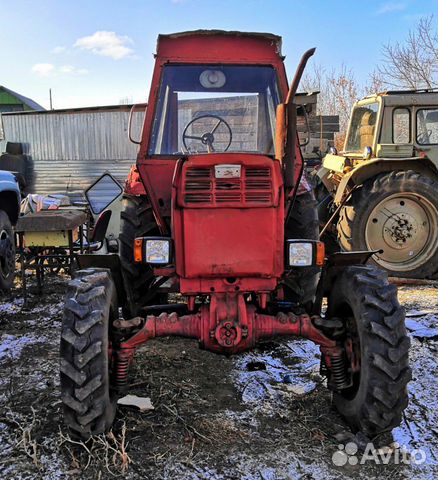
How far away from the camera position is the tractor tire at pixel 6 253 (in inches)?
247

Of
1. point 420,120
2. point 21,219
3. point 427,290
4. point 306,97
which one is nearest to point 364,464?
point 427,290

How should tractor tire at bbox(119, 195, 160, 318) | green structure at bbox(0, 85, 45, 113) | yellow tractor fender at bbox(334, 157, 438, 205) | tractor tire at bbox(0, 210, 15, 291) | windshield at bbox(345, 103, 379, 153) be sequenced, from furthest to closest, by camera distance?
green structure at bbox(0, 85, 45, 113), windshield at bbox(345, 103, 379, 153), yellow tractor fender at bbox(334, 157, 438, 205), tractor tire at bbox(0, 210, 15, 291), tractor tire at bbox(119, 195, 160, 318)

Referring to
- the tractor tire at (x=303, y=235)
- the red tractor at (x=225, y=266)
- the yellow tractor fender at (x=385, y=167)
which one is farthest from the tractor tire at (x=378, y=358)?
the yellow tractor fender at (x=385, y=167)

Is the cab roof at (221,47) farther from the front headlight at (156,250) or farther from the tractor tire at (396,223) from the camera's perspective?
the tractor tire at (396,223)

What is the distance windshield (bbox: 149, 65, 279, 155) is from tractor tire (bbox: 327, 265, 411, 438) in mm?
1347

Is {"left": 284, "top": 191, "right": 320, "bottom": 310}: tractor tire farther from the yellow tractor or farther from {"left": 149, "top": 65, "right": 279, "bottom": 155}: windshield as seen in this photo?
the yellow tractor

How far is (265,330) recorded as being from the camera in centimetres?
299

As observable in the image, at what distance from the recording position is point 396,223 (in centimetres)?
681

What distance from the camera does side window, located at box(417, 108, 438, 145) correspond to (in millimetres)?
6879

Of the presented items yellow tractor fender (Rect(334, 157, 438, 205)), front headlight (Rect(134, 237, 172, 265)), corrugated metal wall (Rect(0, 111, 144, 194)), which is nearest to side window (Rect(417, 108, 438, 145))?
yellow tractor fender (Rect(334, 157, 438, 205))

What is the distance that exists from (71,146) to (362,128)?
36.7 ft

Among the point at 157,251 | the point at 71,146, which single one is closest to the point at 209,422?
the point at 157,251

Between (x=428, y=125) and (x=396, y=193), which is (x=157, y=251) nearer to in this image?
(x=396, y=193)

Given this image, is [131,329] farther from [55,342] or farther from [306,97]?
[306,97]
